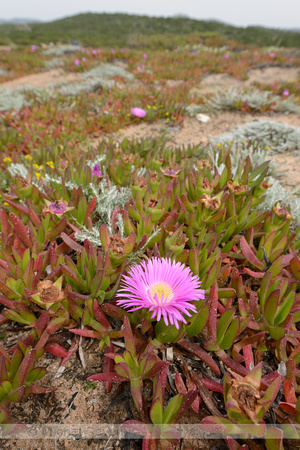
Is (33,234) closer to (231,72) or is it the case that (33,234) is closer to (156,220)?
(156,220)

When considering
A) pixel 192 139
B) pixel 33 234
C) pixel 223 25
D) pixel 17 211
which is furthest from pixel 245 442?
pixel 223 25

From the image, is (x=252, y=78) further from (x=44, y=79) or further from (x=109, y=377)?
(x=109, y=377)

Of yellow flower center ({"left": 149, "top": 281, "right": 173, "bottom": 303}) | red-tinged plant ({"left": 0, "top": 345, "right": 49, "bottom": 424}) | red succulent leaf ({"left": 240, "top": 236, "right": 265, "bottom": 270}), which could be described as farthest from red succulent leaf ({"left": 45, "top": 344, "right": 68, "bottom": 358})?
red succulent leaf ({"left": 240, "top": 236, "right": 265, "bottom": 270})

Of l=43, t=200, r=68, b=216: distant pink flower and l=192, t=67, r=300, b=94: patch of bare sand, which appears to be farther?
l=192, t=67, r=300, b=94: patch of bare sand

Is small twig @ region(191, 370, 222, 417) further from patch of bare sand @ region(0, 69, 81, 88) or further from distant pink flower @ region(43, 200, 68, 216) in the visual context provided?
patch of bare sand @ region(0, 69, 81, 88)

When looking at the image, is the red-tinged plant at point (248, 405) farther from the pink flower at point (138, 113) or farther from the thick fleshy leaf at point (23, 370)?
the pink flower at point (138, 113)

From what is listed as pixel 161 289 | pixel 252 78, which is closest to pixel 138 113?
pixel 161 289

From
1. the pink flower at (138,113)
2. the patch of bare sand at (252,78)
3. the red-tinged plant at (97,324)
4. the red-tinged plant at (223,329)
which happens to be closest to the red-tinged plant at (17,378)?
the red-tinged plant at (97,324)
